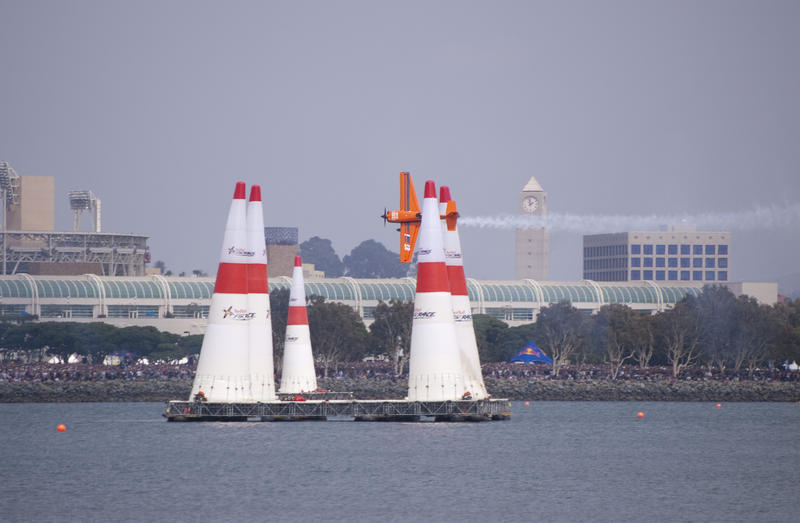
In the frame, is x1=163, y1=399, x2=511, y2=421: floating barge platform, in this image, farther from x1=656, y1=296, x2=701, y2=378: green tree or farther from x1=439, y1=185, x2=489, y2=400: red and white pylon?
x1=656, y1=296, x2=701, y2=378: green tree

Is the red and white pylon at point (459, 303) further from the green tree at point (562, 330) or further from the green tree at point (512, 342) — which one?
the green tree at point (512, 342)

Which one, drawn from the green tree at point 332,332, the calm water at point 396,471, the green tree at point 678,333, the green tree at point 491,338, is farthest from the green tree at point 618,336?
the calm water at point 396,471

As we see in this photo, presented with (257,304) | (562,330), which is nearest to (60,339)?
(562,330)

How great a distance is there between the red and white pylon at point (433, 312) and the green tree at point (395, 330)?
6813 centimetres

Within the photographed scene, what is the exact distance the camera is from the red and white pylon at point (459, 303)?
81062 millimetres

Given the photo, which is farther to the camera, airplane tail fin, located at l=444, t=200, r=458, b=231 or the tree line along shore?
the tree line along shore

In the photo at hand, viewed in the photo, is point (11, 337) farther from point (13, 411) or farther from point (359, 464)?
point (359, 464)

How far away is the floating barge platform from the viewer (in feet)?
255

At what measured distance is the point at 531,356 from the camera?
155 meters

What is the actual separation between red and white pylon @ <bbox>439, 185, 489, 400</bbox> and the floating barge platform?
1.36 m

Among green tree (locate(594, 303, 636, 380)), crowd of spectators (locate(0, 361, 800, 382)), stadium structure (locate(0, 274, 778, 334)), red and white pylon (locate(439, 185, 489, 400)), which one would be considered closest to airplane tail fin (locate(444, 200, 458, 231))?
red and white pylon (locate(439, 185, 489, 400))

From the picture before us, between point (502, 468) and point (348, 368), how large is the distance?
8047cm

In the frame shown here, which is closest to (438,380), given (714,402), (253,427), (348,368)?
(253,427)

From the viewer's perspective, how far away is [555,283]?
198 m
